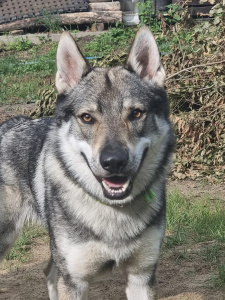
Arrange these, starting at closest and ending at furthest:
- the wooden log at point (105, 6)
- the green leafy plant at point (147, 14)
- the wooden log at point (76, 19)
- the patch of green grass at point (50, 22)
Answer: the green leafy plant at point (147, 14) → the patch of green grass at point (50, 22) → the wooden log at point (76, 19) → the wooden log at point (105, 6)

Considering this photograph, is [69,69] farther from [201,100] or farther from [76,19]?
[76,19]

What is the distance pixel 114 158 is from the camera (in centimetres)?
347

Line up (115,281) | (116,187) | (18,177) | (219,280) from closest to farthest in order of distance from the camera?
(116,187) < (18,177) < (219,280) < (115,281)

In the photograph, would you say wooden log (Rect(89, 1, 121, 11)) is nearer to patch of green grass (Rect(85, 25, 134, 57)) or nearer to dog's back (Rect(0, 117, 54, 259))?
patch of green grass (Rect(85, 25, 134, 57))

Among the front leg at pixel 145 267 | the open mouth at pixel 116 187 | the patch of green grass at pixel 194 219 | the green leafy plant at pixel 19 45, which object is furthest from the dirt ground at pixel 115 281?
the green leafy plant at pixel 19 45

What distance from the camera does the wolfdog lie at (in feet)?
12.3

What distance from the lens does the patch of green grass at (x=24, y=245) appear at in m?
5.71

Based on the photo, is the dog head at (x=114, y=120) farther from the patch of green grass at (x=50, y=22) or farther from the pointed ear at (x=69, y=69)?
the patch of green grass at (x=50, y=22)

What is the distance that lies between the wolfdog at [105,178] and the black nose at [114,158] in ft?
0.56

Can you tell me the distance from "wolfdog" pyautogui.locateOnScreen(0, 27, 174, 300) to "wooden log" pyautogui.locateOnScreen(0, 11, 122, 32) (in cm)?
869

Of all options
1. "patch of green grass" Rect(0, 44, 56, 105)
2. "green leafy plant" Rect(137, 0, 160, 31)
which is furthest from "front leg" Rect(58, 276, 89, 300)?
"green leafy plant" Rect(137, 0, 160, 31)

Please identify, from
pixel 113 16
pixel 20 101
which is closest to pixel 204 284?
pixel 20 101

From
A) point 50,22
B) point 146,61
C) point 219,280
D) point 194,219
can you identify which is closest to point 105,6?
point 50,22

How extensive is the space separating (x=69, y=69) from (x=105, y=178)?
817mm
